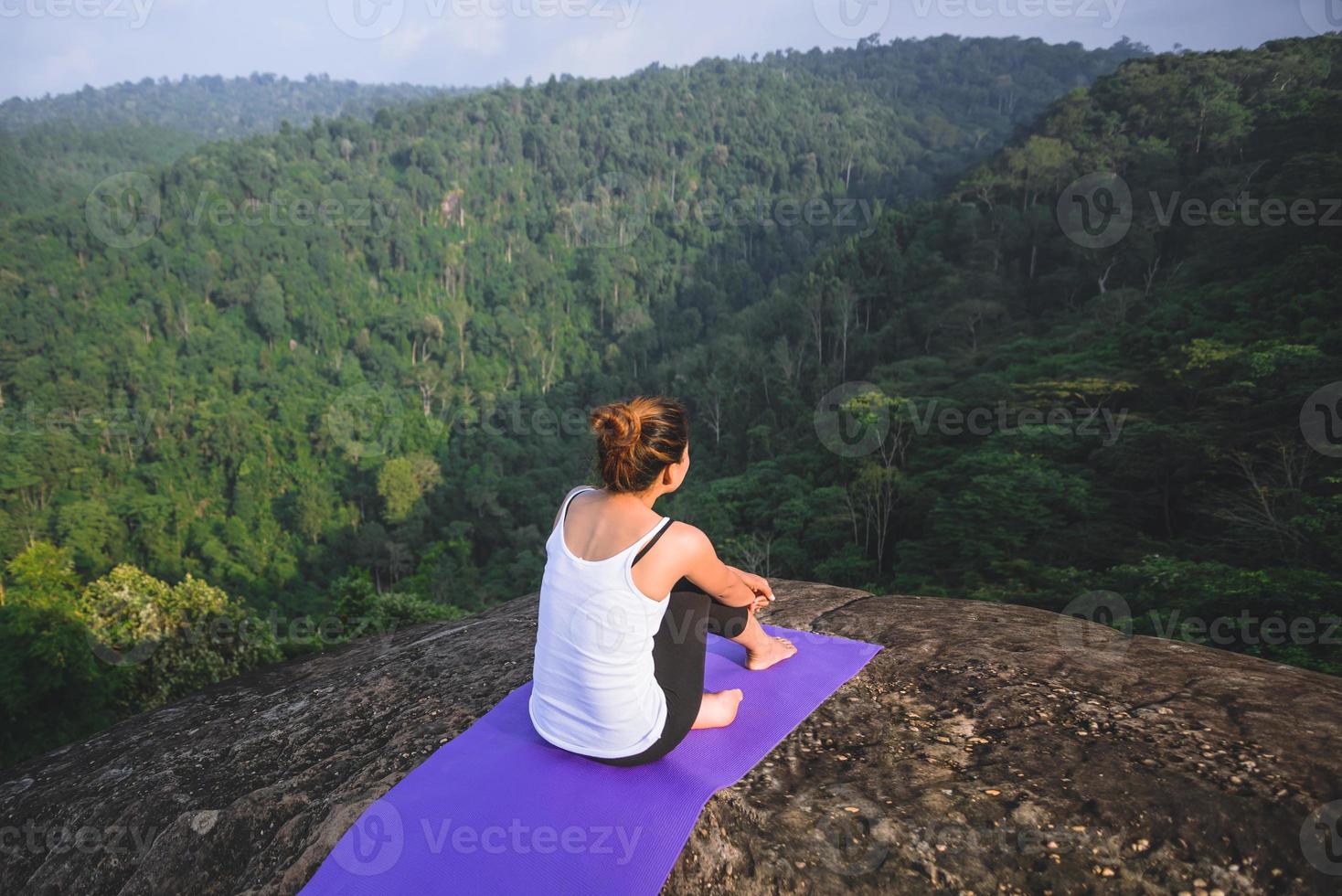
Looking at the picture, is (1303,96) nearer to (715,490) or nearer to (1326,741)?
(715,490)

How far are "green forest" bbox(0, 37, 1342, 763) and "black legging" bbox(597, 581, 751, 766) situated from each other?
627 centimetres

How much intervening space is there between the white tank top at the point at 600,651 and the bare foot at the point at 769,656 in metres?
0.83

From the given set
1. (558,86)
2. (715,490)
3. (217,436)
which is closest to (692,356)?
(715,490)

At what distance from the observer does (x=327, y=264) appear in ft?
262

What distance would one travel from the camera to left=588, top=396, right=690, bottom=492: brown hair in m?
2.40

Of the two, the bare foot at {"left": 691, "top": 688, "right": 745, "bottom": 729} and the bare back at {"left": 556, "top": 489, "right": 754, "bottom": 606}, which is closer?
the bare back at {"left": 556, "top": 489, "right": 754, "bottom": 606}

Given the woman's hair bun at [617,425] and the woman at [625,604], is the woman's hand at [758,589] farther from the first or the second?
the woman's hair bun at [617,425]

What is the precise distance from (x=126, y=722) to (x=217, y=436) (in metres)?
60.4

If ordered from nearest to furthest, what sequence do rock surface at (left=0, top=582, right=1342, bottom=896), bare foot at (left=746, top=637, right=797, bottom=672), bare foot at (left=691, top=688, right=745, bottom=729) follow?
rock surface at (left=0, top=582, right=1342, bottom=896) < bare foot at (left=691, top=688, right=745, bottom=729) < bare foot at (left=746, top=637, right=797, bottom=672)

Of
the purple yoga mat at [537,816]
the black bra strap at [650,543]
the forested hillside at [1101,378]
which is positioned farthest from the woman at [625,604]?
the forested hillside at [1101,378]

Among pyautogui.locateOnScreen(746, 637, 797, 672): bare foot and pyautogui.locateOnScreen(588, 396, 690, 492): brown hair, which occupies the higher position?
pyautogui.locateOnScreen(588, 396, 690, 492): brown hair

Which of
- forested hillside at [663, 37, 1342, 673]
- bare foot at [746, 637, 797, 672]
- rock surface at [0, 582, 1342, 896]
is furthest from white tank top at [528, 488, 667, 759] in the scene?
forested hillside at [663, 37, 1342, 673]

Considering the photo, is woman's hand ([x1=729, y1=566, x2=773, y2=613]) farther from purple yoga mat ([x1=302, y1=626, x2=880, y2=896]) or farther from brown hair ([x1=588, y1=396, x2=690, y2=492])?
Result: brown hair ([x1=588, y1=396, x2=690, y2=492])

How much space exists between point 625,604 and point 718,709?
75 centimetres
